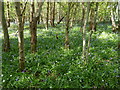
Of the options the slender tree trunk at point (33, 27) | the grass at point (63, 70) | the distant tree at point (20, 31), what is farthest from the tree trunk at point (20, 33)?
the slender tree trunk at point (33, 27)

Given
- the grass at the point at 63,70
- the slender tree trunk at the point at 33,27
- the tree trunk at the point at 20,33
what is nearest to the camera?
the tree trunk at the point at 20,33

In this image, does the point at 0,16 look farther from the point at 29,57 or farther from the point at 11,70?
the point at 11,70

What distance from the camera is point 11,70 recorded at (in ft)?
23.7

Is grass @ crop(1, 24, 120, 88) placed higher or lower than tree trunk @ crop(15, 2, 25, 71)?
lower

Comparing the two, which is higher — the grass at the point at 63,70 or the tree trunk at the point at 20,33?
the tree trunk at the point at 20,33

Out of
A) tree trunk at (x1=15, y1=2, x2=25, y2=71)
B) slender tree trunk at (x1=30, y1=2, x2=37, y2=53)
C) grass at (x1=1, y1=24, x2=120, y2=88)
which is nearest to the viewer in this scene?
tree trunk at (x1=15, y1=2, x2=25, y2=71)

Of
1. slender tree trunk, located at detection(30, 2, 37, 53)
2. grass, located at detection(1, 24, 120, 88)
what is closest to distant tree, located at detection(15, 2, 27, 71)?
grass, located at detection(1, 24, 120, 88)

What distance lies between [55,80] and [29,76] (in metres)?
1.34

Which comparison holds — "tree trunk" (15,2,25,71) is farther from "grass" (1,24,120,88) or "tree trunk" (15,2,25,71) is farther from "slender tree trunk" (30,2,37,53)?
"slender tree trunk" (30,2,37,53)

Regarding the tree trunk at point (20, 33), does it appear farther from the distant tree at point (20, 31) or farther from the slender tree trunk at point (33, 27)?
the slender tree trunk at point (33, 27)

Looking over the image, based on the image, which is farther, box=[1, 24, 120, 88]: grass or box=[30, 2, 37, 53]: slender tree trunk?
box=[30, 2, 37, 53]: slender tree trunk

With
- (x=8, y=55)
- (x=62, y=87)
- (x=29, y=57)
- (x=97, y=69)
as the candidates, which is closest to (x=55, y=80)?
(x=62, y=87)

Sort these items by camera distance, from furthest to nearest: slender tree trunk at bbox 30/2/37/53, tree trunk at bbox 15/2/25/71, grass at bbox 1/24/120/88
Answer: slender tree trunk at bbox 30/2/37/53, grass at bbox 1/24/120/88, tree trunk at bbox 15/2/25/71

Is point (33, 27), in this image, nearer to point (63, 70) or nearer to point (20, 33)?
point (20, 33)
